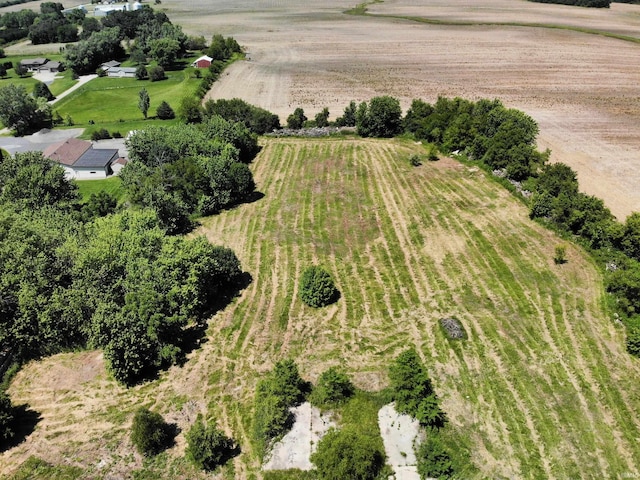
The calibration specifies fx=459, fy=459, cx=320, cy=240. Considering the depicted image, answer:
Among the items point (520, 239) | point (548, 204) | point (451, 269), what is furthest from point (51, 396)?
point (548, 204)

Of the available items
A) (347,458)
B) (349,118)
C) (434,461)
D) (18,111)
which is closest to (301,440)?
(347,458)

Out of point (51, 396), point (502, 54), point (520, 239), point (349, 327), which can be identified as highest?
point (502, 54)

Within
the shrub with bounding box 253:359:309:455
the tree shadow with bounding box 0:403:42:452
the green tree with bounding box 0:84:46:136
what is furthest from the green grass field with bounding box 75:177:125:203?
the shrub with bounding box 253:359:309:455

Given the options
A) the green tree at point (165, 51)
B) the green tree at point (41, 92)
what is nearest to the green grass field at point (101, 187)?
the green tree at point (41, 92)

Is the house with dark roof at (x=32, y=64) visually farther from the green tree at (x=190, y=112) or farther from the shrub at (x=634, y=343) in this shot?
the shrub at (x=634, y=343)

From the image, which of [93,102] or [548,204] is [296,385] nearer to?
[548,204]

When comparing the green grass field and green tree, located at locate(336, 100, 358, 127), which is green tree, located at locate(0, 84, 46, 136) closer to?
the green grass field
